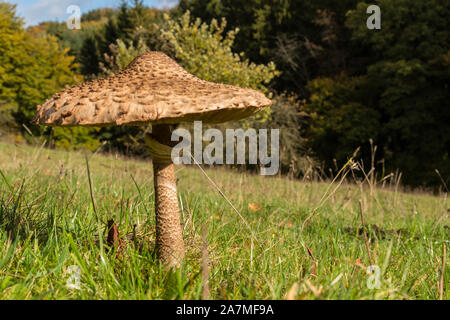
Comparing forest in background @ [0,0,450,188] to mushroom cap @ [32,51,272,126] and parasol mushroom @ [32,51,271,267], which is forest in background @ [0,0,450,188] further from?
mushroom cap @ [32,51,272,126]

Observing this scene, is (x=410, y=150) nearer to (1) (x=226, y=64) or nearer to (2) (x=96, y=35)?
(1) (x=226, y=64)

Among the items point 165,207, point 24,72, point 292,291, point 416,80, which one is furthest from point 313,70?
point 292,291

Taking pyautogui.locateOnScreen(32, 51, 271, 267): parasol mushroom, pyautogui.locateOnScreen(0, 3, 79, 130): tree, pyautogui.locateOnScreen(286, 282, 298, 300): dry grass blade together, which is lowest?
pyautogui.locateOnScreen(286, 282, 298, 300): dry grass blade

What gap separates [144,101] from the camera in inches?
59.4

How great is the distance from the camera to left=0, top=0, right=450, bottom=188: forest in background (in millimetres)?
19406

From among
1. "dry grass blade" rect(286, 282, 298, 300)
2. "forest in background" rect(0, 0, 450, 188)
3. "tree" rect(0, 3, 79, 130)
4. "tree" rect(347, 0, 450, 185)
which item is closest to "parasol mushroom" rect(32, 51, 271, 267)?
"dry grass blade" rect(286, 282, 298, 300)

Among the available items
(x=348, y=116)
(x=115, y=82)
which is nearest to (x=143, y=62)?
(x=115, y=82)

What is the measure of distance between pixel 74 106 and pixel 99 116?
6.5 inches

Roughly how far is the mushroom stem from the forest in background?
14.6 metres

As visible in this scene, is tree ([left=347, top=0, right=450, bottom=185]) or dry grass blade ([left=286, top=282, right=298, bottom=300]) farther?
tree ([left=347, top=0, right=450, bottom=185])

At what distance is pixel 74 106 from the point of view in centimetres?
158
